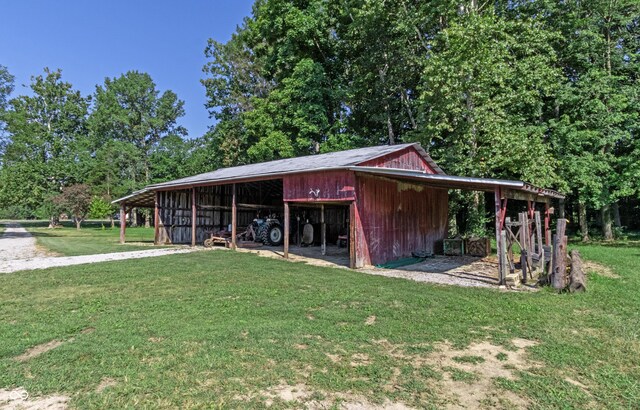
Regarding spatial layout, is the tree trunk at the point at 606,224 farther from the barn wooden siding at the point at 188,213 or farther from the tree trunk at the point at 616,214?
the barn wooden siding at the point at 188,213

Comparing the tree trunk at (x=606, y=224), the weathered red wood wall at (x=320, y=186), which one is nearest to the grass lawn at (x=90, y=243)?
the weathered red wood wall at (x=320, y=186)

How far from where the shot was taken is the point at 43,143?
40.1 m

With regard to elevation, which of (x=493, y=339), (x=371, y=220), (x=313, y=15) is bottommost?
(x=493, y=339)

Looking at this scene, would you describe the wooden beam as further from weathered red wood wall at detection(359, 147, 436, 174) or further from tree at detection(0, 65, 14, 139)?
tree at detection(0, 65, 14, 139)

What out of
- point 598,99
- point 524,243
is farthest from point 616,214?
point 524,243

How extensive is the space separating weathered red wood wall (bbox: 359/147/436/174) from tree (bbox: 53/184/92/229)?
33745 millimetres

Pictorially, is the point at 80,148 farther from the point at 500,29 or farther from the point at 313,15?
the point at 500,29

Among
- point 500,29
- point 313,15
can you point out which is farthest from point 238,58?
point 500,29

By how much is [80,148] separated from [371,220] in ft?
141

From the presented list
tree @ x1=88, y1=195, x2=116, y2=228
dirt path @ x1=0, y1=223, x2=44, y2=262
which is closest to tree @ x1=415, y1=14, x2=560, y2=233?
dirt path @ x1=0, y1=223, x2=44, y2=262

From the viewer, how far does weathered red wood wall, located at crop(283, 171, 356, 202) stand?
35.3 feet

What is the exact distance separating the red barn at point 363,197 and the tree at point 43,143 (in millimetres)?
23022

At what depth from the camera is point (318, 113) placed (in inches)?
929

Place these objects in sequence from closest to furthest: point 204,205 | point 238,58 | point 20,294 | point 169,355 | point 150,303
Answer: point 169,355 < point 150,303 < point 20,294 < point 204,205 < point 238,58
